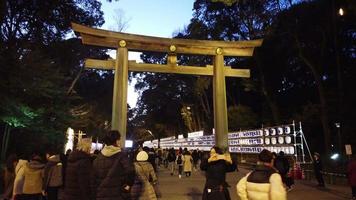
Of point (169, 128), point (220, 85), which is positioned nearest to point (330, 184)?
point (220, 85)

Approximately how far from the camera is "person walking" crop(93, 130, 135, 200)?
454cm

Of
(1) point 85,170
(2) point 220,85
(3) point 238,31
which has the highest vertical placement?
(3) point 238,31

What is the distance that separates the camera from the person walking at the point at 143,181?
312 inches

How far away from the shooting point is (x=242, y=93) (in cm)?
3841

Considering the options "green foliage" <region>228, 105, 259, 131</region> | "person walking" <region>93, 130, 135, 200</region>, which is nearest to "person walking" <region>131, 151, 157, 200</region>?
"person walking" <region>93, 130, 135, 200</region>

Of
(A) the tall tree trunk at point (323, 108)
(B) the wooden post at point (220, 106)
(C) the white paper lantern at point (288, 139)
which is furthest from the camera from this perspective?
(A) the tall tree trunk at point (323, 108)

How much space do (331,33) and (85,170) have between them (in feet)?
77.9

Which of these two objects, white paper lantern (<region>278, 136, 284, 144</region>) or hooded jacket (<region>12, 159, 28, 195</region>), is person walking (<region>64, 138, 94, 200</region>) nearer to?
hooded jacket (<region>12, 159, 28, 195</region>)

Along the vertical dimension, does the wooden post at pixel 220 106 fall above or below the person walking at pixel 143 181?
above

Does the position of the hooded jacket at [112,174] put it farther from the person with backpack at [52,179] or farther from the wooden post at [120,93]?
the wooden post at [120,93]

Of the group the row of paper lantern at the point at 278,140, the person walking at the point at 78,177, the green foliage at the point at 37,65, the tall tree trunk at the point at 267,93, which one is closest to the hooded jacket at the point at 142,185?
the person walking at the point at 78,177

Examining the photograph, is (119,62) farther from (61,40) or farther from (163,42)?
(61,40)

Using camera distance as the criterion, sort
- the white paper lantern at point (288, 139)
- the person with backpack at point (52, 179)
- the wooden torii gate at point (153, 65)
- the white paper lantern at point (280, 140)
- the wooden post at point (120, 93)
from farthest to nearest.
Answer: the white paper lantern at point (280, 140)
the white paper lantern at point (288, 139)
the wooden torii gate at point (153, 65)
the wooden post at point (120, 93)
the person with backpack at point (52, 179)

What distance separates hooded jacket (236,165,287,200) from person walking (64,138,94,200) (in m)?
2.09
